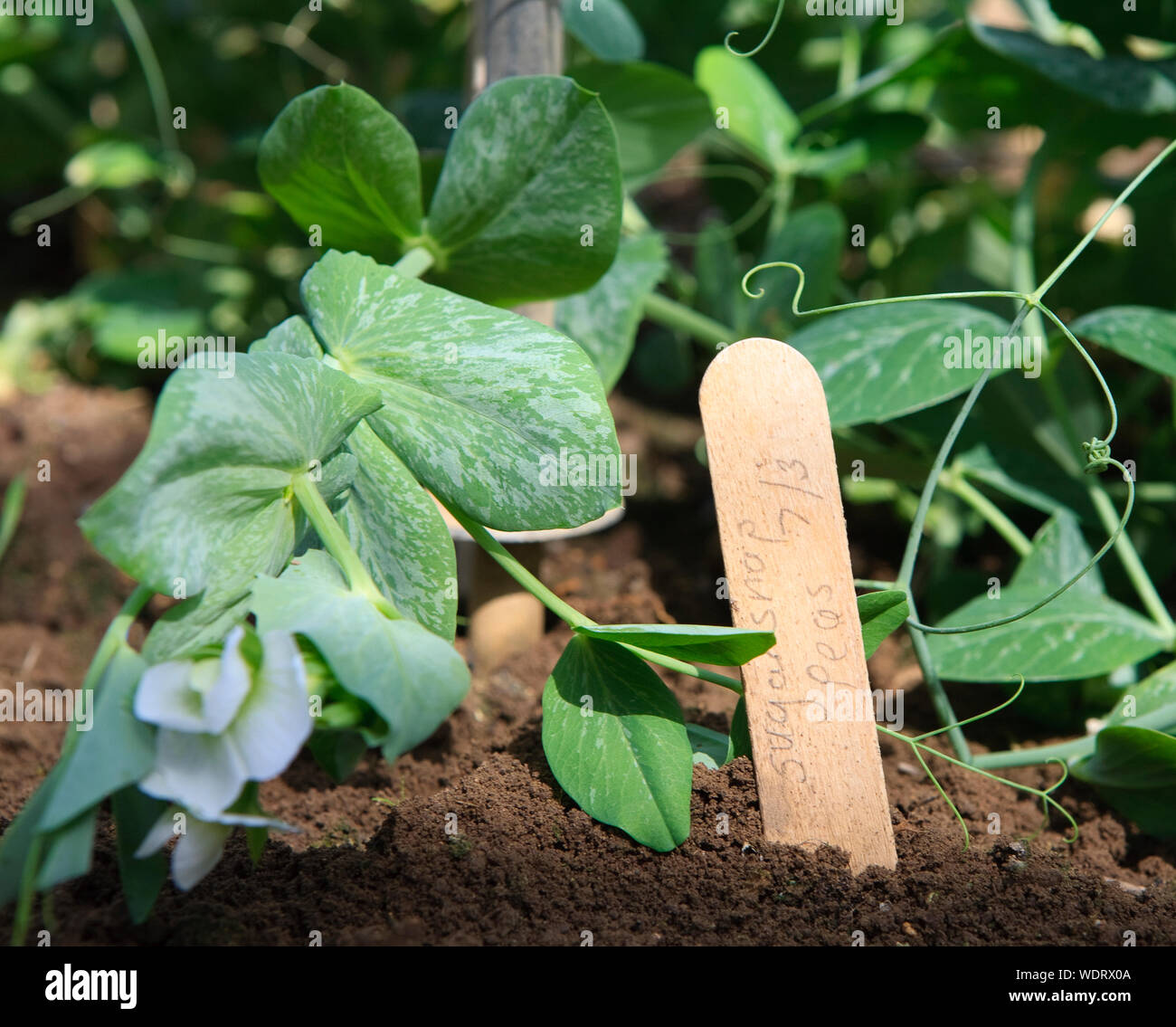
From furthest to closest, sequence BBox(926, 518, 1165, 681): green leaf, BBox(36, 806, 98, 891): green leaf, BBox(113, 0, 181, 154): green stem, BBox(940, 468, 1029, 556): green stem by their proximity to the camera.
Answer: BBox(113, 0, 181, 154): green stem, BBox(940, 468, 1029, 556): green stem, BBox(926, 518, 1165, 681): green leaf, BBox(36, 806, 98, 891): green leaf

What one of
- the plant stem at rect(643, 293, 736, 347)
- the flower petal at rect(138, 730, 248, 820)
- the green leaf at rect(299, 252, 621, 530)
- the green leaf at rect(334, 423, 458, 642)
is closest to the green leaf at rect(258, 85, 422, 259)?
the green leaf at rect(299, 252, 621, 530)

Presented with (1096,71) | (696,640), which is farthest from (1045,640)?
(1096,71)

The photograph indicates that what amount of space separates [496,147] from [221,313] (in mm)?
953

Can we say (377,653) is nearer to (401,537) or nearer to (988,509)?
(401,537)

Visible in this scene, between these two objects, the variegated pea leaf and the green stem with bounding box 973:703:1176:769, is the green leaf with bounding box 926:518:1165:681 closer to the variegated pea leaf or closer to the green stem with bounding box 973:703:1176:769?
the green stem with bounding box 973:703:1176:769

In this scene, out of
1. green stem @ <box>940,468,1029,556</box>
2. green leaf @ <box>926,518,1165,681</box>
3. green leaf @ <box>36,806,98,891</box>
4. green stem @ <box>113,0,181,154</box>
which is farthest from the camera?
green stem @ <box>113,0,181,154</box>

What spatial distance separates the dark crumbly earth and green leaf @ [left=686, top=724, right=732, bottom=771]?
0.07 ft

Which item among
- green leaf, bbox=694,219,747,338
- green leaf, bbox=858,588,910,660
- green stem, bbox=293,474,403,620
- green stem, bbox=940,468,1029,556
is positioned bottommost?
green leaf, bbox=858,588,910,660

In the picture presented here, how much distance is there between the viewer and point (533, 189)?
2.65ft

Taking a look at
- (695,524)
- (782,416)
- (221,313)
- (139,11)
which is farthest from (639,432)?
(139,11)

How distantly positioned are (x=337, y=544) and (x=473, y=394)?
0.47 feet

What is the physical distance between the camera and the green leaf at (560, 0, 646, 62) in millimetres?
1011

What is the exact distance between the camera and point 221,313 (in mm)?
1599

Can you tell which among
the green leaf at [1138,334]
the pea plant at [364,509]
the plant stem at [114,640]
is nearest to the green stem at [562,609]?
the pea plant at [364,509]
